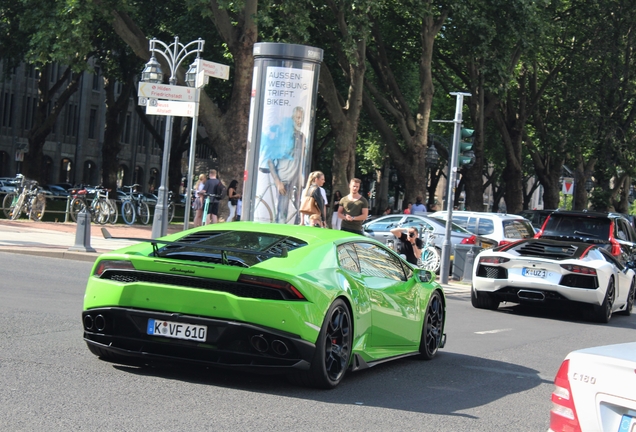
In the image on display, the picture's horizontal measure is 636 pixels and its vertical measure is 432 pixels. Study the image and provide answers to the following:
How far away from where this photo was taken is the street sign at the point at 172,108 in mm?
19694

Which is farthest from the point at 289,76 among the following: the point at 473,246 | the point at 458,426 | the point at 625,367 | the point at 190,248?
the point at 625,367

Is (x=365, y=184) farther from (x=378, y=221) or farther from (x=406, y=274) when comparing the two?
(x=406, y=274)

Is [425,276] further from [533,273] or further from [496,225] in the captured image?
[496,225]

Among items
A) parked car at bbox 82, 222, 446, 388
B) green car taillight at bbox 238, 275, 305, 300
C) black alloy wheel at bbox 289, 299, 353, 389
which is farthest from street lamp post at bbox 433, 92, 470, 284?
green car taillight at bbox 238, 275, 305, 300

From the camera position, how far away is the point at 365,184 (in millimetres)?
95188

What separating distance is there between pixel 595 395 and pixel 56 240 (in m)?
19.9

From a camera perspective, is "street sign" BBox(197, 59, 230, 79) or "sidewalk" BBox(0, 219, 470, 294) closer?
"sidewalk" BBox(0, 219, 470, 294)

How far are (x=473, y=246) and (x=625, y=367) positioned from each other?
710 inches

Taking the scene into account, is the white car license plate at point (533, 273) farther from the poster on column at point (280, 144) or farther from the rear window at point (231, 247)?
the rear window at point (231, 247)

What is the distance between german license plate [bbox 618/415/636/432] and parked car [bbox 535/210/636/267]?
15339mm

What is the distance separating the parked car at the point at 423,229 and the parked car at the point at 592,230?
11.0ft

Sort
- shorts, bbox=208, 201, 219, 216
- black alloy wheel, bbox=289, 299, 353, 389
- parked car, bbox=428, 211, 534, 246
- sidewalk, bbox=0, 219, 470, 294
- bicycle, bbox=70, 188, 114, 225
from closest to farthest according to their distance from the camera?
black alloy wheel, bbox=289, 299, 353, 389 < sidewalk, bbox=0, 219, 470, 294 < parked car, bbox=428, 211, 534, 246 < shorts, bbox=208, 201, 219, 216 < bicycle, bbox=70, 188, 114, 225

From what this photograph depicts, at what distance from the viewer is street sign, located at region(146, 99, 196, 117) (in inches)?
775

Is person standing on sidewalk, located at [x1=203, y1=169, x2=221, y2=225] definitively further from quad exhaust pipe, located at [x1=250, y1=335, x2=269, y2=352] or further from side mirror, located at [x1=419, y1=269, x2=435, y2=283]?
quad exhaust pipe, located at [x1=250, y1=335, x2=269, y2=352]
